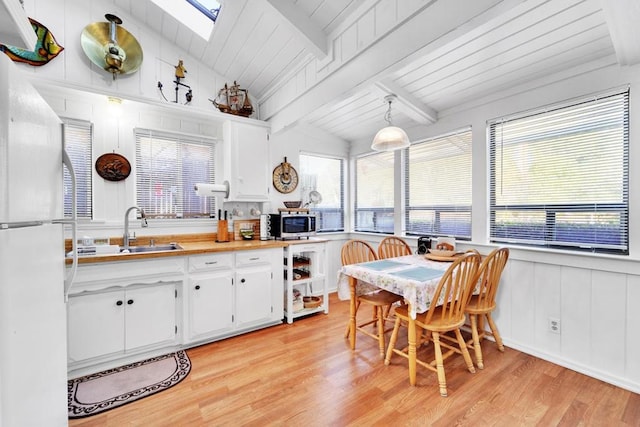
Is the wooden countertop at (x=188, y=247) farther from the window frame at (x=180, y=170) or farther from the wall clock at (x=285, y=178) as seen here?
the wall clock at (x=285, y=178)

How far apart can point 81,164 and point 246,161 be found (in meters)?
1.51

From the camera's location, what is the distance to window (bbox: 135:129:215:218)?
2.84 meters

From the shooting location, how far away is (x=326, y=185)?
427 cm

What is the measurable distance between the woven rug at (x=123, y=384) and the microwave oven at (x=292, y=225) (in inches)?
58.9

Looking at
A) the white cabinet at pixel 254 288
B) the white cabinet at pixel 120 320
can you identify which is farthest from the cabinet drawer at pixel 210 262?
the white cabinet at pixel 120 320

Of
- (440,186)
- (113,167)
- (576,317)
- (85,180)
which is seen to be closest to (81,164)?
(85,180)

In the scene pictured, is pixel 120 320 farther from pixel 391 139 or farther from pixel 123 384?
pixel 391 139

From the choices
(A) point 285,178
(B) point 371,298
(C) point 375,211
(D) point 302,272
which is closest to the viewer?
(B) point 371,298

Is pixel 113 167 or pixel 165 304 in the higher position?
pixel 113 167

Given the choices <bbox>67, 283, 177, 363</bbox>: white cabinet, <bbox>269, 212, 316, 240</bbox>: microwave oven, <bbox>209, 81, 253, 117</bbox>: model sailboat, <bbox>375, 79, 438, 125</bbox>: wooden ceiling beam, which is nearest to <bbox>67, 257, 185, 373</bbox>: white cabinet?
<bbox>67, 283, 177, 363</bbox>: white cabinet

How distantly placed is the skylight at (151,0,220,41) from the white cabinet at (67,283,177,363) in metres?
2.52

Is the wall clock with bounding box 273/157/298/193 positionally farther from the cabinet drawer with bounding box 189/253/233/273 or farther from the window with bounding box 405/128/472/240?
the window with bounding box 405/128/472/240

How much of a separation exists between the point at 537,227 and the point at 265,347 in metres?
2.68

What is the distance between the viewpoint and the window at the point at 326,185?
4.05 m
